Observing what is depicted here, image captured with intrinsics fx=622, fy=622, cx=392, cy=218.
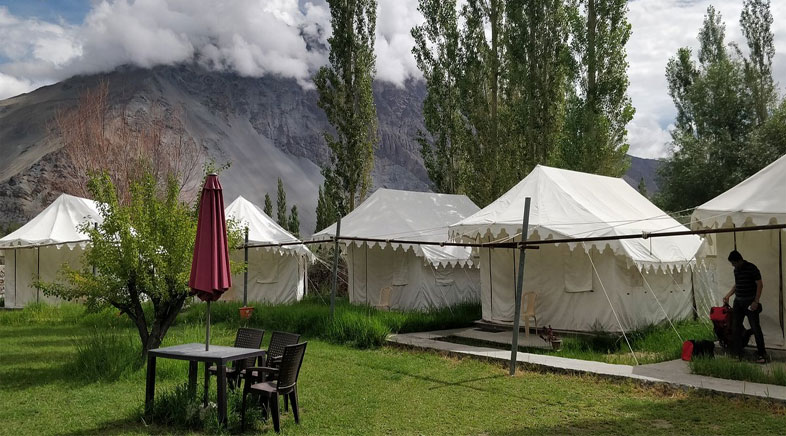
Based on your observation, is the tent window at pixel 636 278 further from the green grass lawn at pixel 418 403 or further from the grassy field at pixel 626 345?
the green grass lawn at pixel 418 403

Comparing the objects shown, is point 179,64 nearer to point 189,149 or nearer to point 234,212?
point 189,149

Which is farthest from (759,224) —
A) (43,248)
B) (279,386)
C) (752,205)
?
(43,248)

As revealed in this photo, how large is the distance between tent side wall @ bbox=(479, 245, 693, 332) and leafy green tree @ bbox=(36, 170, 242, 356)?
18.1 feet

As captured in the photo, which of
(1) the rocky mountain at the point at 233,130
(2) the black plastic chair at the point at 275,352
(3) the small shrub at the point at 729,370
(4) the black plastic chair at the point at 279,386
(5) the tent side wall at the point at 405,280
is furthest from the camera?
(1) the rocky mountain at the point at 233,130

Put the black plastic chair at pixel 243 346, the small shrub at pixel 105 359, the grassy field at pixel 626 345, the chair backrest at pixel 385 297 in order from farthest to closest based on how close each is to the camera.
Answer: the chair backrest at pixel 385 297 → the grassy field at pixel 626 345 → the small shrub at pixel 105 359 → the black plastic chair at pixel 243 346

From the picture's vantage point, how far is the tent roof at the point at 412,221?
14.9 meters

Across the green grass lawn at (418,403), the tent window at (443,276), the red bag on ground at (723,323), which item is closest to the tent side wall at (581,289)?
the red bag on ground at (723,323)

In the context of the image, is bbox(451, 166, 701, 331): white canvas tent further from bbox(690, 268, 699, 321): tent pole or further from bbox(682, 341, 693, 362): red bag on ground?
bbox(682, 341, 693, 362): red bag on ground

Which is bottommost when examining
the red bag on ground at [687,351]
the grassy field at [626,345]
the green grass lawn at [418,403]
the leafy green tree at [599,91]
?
the green grass lawn at [418,403]

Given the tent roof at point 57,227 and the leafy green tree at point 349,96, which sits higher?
the leafy green tree at point 349,96

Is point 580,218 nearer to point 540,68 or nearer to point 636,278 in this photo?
point 636,278

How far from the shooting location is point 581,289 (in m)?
11.2

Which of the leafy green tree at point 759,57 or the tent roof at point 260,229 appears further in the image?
the leafy green tree at point 759,57

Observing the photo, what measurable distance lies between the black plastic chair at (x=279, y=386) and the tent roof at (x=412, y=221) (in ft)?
28.3
